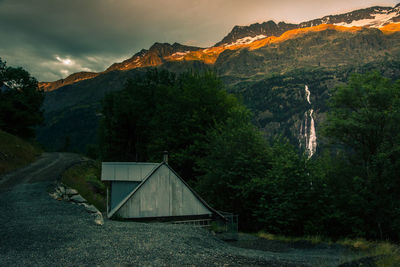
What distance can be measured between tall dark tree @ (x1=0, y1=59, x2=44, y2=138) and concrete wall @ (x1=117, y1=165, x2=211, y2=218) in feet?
140

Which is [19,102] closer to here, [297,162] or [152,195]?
[152,195]

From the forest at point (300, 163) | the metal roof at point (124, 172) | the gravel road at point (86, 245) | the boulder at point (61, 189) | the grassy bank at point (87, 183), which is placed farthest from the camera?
the forest at point (300, 163)

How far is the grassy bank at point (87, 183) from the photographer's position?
29.7m

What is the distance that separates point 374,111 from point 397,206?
10.4m

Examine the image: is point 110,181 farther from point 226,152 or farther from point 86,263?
point 86,263

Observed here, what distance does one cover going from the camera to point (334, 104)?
40.7 meters

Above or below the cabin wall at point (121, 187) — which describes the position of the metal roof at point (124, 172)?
above

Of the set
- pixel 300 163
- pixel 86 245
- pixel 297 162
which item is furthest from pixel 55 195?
pixel 300 163

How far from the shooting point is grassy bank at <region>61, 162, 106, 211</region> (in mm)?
29722

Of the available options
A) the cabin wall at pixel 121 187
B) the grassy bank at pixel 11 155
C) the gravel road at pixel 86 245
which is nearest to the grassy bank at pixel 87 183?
the cabin wall at pixel 121 187

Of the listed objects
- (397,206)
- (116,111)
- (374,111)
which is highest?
(116,111)

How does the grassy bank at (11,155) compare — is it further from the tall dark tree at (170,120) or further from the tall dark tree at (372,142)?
the tall dark tree at (372,142)

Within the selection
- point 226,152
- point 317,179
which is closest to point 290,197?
point 317,179

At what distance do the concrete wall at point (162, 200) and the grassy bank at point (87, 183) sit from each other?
7.62 m
